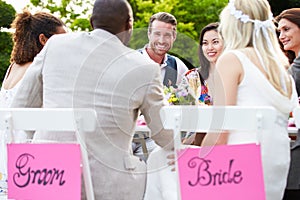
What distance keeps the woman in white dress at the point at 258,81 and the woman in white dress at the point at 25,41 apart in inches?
55.4

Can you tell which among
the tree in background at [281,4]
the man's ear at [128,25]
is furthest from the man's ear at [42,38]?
the tree in background at [281,4]

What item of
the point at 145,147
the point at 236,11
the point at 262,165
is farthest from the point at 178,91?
the point at 262,165

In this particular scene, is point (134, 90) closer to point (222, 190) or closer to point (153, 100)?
point (153, 100)

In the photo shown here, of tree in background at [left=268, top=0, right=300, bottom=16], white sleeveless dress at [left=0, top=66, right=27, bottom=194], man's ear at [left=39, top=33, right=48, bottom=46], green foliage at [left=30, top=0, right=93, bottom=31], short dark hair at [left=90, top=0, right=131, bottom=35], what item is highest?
short dark hair at [left=90, top=0, right=131, bottom=35]

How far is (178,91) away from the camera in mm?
3602

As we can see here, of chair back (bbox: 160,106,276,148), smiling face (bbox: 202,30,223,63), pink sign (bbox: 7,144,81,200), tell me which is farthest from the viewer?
smiling face (bbox: 202,30,223,63)

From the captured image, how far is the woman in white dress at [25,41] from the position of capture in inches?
147

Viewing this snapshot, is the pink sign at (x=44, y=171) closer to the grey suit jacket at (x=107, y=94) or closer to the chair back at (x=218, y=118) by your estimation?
the grey suit jacket at (x=107, y=94)

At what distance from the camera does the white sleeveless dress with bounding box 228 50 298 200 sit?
8.79ft

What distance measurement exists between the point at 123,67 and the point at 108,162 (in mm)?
441

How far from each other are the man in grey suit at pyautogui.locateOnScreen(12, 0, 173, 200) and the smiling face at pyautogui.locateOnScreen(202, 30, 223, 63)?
2187 millimetres

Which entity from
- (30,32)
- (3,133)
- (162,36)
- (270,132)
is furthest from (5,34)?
(270,132)

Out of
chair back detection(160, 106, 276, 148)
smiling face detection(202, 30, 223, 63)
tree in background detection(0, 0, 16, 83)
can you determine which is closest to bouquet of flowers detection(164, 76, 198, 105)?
chair back detection(160, 106, 276, 148)

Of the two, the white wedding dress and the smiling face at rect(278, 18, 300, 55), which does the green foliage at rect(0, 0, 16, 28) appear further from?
the white wedding dress
